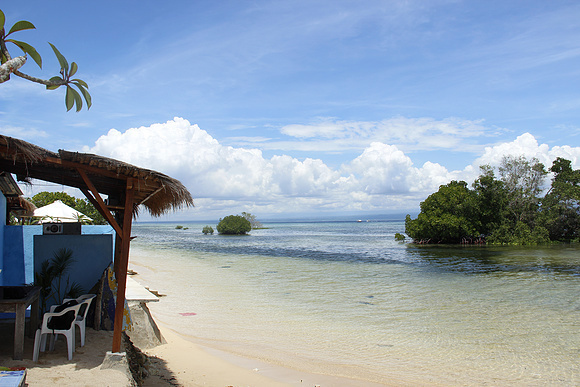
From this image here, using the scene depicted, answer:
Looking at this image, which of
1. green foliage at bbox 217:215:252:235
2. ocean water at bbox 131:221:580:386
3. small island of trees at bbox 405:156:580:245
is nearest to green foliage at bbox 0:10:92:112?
ocean water at bbox 131:221:580:386

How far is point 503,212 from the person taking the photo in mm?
37469

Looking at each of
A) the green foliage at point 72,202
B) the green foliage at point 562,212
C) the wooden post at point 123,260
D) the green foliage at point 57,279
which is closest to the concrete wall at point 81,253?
the green foliage at point 57,279

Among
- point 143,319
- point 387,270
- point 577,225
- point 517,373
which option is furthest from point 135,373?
point 577,225

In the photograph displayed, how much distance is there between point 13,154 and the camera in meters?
4.43

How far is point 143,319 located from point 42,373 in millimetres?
2667

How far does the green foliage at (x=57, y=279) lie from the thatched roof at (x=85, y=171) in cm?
147

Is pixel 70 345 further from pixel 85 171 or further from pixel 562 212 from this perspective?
pixel 562 212

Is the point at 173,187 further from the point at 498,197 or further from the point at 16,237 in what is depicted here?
the point at 498,197

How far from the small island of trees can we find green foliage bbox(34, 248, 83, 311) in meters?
32.7

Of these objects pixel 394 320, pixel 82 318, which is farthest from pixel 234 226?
pixel 82 318

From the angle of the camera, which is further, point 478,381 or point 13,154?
point 478,381

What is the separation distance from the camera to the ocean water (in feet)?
23.4

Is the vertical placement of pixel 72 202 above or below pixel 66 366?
above

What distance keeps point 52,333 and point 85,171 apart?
218cm
